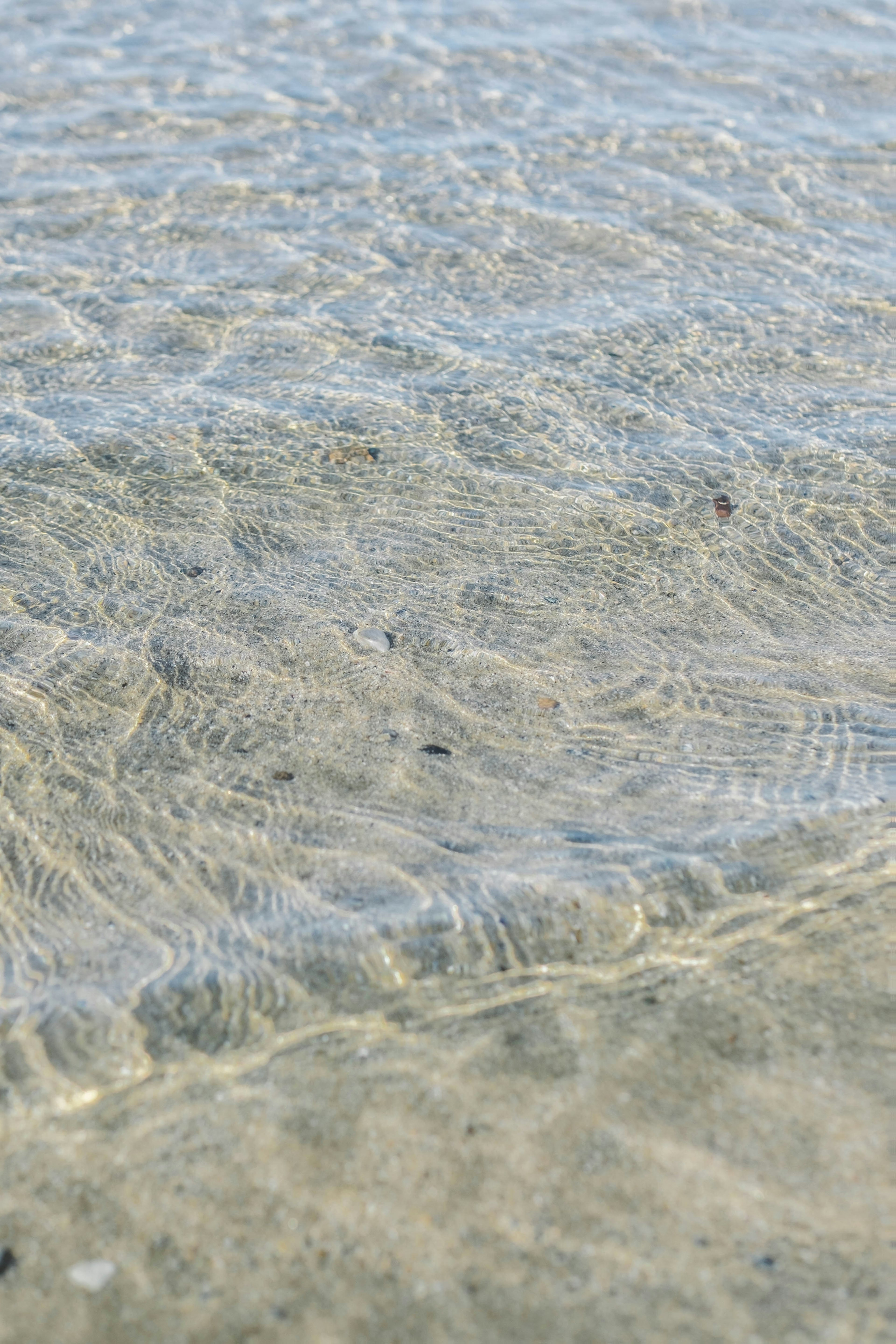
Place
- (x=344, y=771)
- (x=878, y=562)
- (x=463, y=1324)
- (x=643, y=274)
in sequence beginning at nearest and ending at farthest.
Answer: (x=463, y=1324) < (x=344, y=771) < (x=878, y=562) < (x=643, y=274)

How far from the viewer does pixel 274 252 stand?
6133mm

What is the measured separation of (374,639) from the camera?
3416 millimetres

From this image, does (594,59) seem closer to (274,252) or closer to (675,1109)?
(274,252)

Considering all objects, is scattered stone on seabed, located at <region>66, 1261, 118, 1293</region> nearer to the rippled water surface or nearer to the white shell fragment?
the rippled water surface

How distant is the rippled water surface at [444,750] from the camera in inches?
70.4

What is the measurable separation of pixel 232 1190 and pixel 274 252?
5.54 m

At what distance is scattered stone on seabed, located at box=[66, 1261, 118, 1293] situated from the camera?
1709 millimetres

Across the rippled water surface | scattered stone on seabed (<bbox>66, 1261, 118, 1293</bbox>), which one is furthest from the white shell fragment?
scattered stone on seabed (<bbox>66, 1261, 118, 1293</bbox>)

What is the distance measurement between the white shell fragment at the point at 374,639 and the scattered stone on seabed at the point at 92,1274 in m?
1.98

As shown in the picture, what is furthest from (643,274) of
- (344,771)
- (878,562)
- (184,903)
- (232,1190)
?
(232,1190)

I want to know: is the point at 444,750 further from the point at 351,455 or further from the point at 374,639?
the point at 351,455

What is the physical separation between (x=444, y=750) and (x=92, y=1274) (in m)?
1.57

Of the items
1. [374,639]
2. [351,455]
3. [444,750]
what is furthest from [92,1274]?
[351,455]

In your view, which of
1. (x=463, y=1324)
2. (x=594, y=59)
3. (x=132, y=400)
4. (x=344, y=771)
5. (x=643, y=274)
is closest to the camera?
(x=463, y=1324)
